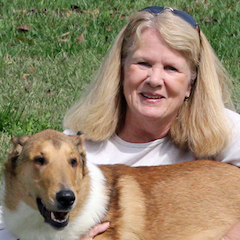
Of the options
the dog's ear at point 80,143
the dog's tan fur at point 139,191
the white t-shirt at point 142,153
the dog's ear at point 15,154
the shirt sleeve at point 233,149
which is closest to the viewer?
the dog's tan fur at point 139,191

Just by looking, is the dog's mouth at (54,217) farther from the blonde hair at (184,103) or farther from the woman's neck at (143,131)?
the woman's neck at (143,131)

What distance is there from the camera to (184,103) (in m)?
4.16

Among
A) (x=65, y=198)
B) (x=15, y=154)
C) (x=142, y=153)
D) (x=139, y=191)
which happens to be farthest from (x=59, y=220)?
(x=142, y=153)

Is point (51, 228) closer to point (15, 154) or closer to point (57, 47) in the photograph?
point (15, 154)

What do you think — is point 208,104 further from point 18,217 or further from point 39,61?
point 39,61

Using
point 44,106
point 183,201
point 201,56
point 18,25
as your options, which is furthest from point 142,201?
point 18,25

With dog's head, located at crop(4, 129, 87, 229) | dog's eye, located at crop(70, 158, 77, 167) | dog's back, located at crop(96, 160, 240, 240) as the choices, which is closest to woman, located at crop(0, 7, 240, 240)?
dog's back, located at crop(96, 160, 240, 240)

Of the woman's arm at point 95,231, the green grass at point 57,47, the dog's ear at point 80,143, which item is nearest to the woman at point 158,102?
the dog's ear at point 80,143

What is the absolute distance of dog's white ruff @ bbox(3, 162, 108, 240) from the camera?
3.12 metres

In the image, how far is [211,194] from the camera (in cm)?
348

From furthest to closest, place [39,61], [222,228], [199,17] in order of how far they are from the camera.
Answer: [199,17] < [39,61] < [222,228]

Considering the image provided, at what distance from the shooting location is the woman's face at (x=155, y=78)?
12.4ft

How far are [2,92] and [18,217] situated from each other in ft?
10.5

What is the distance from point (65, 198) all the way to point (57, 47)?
186 inches
